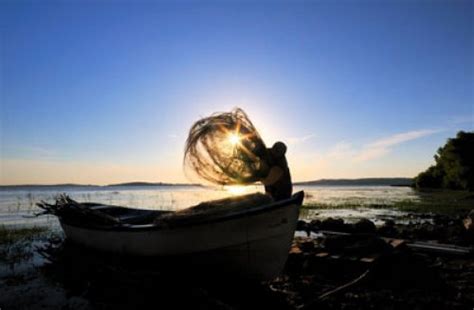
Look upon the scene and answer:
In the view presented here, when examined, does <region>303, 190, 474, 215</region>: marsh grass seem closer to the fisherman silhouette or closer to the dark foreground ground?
the dark foreground ground

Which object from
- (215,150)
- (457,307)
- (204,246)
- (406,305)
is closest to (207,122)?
(215,150)

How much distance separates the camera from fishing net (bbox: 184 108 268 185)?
26.9 feet

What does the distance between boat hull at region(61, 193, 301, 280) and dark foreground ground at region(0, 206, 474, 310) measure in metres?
0.31

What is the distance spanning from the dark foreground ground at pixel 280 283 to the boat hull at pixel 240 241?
0.31 metres

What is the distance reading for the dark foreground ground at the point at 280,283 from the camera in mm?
6734

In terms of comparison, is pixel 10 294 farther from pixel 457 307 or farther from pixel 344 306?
pixel 457 307

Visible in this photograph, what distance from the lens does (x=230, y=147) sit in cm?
830

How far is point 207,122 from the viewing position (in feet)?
27.4

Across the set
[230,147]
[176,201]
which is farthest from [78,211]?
[176,201]

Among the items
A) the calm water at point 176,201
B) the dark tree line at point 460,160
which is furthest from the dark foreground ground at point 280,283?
the dark tree line at point 460,160

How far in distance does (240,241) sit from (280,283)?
1.77 metres

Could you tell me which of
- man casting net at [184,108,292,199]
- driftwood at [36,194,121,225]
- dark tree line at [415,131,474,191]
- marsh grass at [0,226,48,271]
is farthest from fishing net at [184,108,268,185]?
dark tree line at [415,131,474,191]

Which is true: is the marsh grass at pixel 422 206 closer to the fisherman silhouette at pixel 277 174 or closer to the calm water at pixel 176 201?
the calm water at pixel 176 201

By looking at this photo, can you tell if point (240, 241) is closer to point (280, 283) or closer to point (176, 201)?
point (280, 283)
